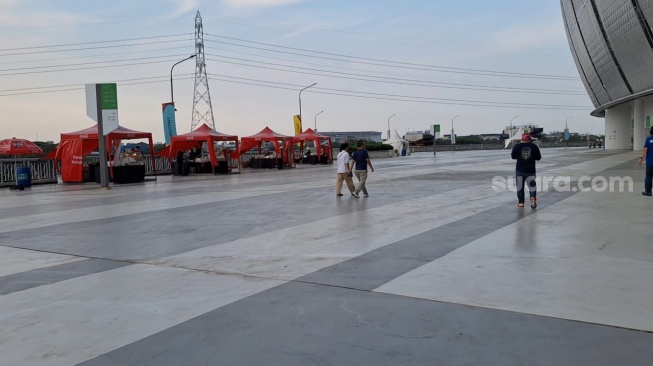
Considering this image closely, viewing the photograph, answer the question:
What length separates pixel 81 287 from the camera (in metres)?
6.01

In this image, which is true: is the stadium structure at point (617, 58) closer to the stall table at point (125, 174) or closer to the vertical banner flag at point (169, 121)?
the vertical banner flag at point (169, 121)

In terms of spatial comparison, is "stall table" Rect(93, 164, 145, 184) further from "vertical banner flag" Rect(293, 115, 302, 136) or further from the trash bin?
"vertical banner flag" Rect(293, 115, 302, 136)

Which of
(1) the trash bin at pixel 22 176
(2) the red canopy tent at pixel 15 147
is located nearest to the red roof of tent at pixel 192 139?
(2) the red canopy tent at pixel 15 147

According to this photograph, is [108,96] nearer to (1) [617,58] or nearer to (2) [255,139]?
(2) [255,139]

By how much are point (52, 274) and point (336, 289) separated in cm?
388

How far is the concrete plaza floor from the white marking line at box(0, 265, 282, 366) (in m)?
0.02

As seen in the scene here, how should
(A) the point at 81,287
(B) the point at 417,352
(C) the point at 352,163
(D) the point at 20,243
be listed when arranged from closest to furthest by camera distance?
(B) the point at 417,352
(A) the point at 81,287
(D) the point at 20,243
(C) the point at 352,163

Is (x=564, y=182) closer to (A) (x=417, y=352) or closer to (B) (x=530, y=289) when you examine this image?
(B) (x=530, y=289)

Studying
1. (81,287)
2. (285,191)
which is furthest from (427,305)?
(285,191)

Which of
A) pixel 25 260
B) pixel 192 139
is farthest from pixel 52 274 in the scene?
pixel 192 139

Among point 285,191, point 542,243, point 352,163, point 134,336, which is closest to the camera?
A: point 134,336

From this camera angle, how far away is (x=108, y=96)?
21.5m

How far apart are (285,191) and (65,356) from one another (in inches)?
538

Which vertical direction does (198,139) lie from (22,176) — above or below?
above
